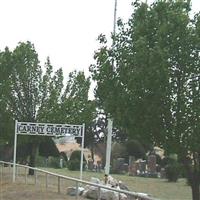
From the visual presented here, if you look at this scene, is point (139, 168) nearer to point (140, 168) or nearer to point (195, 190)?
point (140, 168)

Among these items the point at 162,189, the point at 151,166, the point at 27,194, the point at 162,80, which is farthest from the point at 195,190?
the point at 151,166

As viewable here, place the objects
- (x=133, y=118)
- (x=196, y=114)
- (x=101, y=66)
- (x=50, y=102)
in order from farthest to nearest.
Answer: (x=50, y=102) < (x=101, y=66) < (x=133, y=118) < (x=196, y=114)

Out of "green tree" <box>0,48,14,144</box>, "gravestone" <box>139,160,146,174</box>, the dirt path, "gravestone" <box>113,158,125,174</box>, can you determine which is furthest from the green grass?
"gravestone" <box>113,158,125,174</box>

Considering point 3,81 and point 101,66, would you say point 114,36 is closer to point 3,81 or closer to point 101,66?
point 101,66

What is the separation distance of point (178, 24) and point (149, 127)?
2252mm

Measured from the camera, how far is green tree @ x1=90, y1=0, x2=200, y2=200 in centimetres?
1198

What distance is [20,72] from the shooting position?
33.7 metres

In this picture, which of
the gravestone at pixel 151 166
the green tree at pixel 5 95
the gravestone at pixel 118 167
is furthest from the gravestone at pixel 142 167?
the green tree at pixel 5 95

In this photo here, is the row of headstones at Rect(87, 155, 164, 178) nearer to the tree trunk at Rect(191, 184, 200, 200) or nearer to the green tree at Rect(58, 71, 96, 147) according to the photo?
the green tree at Rect(58, 71, 96, 147)

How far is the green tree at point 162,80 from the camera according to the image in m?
12.0

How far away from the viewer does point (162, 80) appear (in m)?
11.9

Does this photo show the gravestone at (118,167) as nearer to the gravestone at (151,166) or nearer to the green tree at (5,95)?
the gravestone at (151,166)

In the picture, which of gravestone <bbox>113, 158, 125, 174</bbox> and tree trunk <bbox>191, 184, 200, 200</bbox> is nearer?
tree trunk <bbox>191, 184, 200, 200</bbox>

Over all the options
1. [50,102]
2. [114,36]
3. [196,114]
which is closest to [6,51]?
[50,102]
